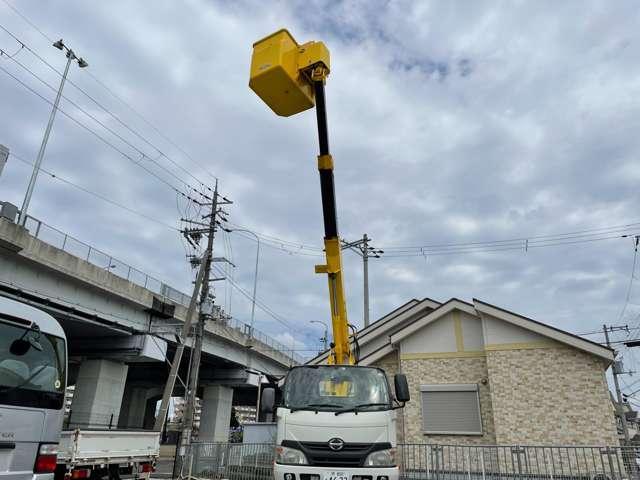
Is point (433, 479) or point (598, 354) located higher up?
point (598, 354)

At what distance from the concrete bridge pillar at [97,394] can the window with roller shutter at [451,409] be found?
1661 cm

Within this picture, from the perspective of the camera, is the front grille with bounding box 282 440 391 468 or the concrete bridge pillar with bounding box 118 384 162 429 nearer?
the front grille with bounding box 282 440 391 468

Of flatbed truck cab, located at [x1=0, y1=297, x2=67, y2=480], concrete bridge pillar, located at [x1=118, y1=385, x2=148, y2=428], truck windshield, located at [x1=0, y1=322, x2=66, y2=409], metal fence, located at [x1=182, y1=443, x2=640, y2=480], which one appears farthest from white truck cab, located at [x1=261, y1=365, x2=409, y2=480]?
concrete bridge pillar, located at [x1=118, y1=385, x2=148, y2=428]

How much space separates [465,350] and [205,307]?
1225 centimetres

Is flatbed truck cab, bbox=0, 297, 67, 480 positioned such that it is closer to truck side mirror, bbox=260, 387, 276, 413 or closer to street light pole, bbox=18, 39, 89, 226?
truck side mirror, bbox=260, 387, 276, 413

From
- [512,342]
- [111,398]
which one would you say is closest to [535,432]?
[512,342]

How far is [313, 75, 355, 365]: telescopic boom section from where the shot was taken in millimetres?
8938

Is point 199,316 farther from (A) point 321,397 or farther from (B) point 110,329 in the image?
(A) point 321,397

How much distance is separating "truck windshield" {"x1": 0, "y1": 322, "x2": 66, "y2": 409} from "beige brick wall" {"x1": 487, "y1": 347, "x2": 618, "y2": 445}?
12.6m

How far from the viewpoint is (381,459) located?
6715mm

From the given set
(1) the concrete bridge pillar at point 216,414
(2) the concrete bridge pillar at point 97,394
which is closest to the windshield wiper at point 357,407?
(2) the concrete bridge pillar at point 97,394

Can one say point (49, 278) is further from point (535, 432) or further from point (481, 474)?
point (535, 432)

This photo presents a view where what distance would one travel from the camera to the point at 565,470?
12.9 metres

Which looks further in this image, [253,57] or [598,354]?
[598,354]
